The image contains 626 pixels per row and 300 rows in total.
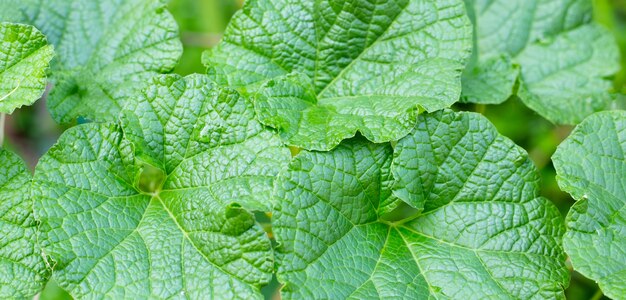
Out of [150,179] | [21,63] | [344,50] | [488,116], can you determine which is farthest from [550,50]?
[21,63]

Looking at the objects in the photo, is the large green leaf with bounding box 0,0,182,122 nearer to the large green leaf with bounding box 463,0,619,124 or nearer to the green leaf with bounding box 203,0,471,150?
the green leaf with bounding box 203,0,471,150

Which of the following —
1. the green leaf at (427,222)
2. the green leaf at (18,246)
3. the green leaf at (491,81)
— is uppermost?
the green leaf at (491,81)

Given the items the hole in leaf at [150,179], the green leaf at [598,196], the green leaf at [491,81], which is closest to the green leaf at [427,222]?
the green leaf at [598,196]

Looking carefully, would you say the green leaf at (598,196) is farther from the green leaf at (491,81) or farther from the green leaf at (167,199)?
the green leaf at (167,199)

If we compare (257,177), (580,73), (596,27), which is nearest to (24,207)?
(257,177)

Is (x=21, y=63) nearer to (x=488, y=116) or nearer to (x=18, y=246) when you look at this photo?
(x=18, y=246)

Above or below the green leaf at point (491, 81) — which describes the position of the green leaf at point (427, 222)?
below

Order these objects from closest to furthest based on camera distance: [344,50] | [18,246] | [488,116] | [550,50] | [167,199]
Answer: [18,246] → [167,199] → [344,50] → [550,50] → [488,116]
